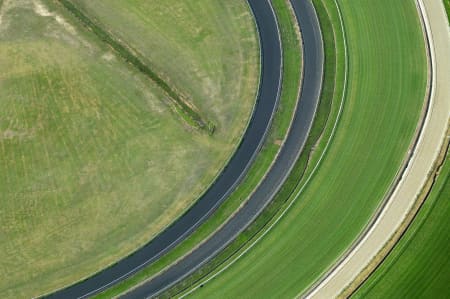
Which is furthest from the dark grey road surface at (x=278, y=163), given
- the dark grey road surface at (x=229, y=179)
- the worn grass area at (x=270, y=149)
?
the dark grey road surface at (x=229, y=179)

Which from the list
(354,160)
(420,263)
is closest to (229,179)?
(354,160)

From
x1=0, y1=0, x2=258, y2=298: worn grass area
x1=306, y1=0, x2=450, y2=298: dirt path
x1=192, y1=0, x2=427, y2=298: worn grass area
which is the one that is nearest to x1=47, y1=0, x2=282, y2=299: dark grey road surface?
x1=0, y1=0, x2=258, y2=298: worn grass area

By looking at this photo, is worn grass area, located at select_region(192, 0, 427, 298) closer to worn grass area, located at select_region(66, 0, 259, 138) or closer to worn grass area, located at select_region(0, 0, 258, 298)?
worn grass area, located at select_region(0, 0, 258, 298)

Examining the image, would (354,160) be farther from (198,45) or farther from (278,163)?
(198,45)

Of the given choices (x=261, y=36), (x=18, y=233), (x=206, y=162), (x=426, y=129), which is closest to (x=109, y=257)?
(x=18, y=233)

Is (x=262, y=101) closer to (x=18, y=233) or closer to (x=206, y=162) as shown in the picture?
(x=206, y=162)
